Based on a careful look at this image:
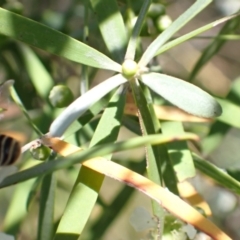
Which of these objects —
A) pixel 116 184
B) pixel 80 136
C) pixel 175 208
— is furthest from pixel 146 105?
pixel 116 184

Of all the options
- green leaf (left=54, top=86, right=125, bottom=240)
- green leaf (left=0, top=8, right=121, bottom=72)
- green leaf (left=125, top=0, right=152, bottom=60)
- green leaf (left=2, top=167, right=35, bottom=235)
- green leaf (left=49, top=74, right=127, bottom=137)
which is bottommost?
green leaf (left=2, top=167, right=35, bottom=235)

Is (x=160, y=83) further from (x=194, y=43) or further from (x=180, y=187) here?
(x=194, y=43)

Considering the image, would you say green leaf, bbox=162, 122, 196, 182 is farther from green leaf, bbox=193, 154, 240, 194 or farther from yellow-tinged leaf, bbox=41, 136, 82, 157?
yellow-tinged leaf, bbox=41, 136, 82, 157

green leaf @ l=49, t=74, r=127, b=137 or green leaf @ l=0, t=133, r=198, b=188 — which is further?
green leaf @ l=49, t=74, r=127, b=137

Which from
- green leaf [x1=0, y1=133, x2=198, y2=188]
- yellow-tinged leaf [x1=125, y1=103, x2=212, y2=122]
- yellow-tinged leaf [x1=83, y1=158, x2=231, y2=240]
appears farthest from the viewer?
yellow-tinged leaf [x1=125, y1=103, x2=212, y2=122]

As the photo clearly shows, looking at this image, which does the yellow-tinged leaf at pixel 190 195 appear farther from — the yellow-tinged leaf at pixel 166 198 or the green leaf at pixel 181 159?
the yellow-tinged leaf at pixel 166 198

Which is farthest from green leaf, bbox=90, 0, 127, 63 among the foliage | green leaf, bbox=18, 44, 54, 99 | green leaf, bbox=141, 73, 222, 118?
green leaf, bbox=18, 44, 54, 99

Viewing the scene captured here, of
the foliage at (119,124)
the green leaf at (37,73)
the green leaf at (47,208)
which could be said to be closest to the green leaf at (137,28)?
the foliage at (119,124)
